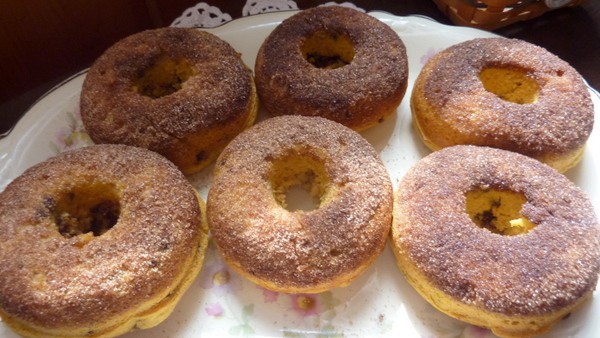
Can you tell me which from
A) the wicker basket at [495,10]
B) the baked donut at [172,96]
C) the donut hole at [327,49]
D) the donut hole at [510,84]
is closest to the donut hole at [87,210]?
the baked donut at [172,96]

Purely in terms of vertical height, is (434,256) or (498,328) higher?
(434,256)

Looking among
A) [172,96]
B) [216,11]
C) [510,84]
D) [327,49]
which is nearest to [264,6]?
[216,11]

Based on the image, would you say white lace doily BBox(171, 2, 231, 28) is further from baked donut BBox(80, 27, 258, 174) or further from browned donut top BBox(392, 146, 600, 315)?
browned donut top BBox(392, 146, 600, 315)

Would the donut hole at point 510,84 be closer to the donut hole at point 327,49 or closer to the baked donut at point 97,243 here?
the donut hole at point 327,49

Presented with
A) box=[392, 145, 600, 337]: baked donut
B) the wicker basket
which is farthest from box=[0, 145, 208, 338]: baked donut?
the wicker basket

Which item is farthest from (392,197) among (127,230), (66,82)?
(66,82)

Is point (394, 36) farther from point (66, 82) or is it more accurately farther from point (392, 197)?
point (66, 82)
